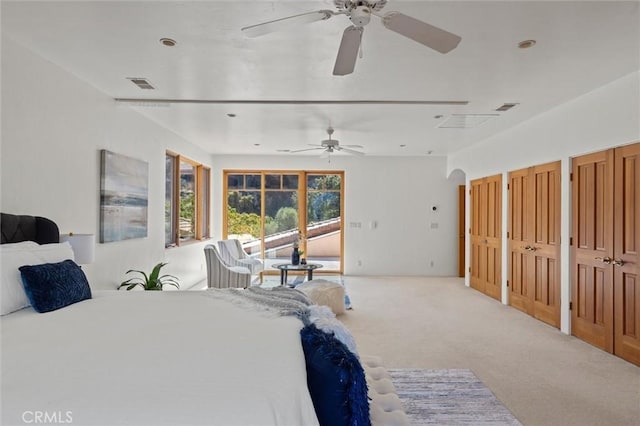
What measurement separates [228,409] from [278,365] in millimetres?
273

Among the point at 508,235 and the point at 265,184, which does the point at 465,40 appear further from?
the point at 265,184

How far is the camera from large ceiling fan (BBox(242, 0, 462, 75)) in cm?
188

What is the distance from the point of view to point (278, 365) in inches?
59.1

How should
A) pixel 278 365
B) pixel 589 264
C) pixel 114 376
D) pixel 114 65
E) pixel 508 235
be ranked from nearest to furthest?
pixel 114 376 < pixel 278 365 < pixel 114 65 < pixel 589 264 < pixel 508 235

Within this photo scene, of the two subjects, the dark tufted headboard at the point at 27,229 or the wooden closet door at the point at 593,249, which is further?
the wooden closet door at the point at 593,249

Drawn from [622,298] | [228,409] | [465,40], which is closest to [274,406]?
[228,409]

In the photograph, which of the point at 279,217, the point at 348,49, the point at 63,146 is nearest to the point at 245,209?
the point at 279,217

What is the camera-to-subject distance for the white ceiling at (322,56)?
242cm

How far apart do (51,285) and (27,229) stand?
0.81m

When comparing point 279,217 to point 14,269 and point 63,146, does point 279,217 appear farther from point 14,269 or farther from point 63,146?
point 14,269

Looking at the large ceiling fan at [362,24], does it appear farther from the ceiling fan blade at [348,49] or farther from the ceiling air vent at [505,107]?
the ceiling air vent at [505,107]

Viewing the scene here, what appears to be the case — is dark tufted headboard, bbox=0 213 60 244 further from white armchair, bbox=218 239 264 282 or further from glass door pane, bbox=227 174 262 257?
glass door pane, bbox=227 174 262 257

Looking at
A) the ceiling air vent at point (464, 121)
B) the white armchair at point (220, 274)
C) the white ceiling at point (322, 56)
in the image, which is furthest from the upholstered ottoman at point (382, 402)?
the white armchair at point (220, 274)

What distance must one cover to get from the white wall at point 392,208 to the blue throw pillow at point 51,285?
19.9ft
